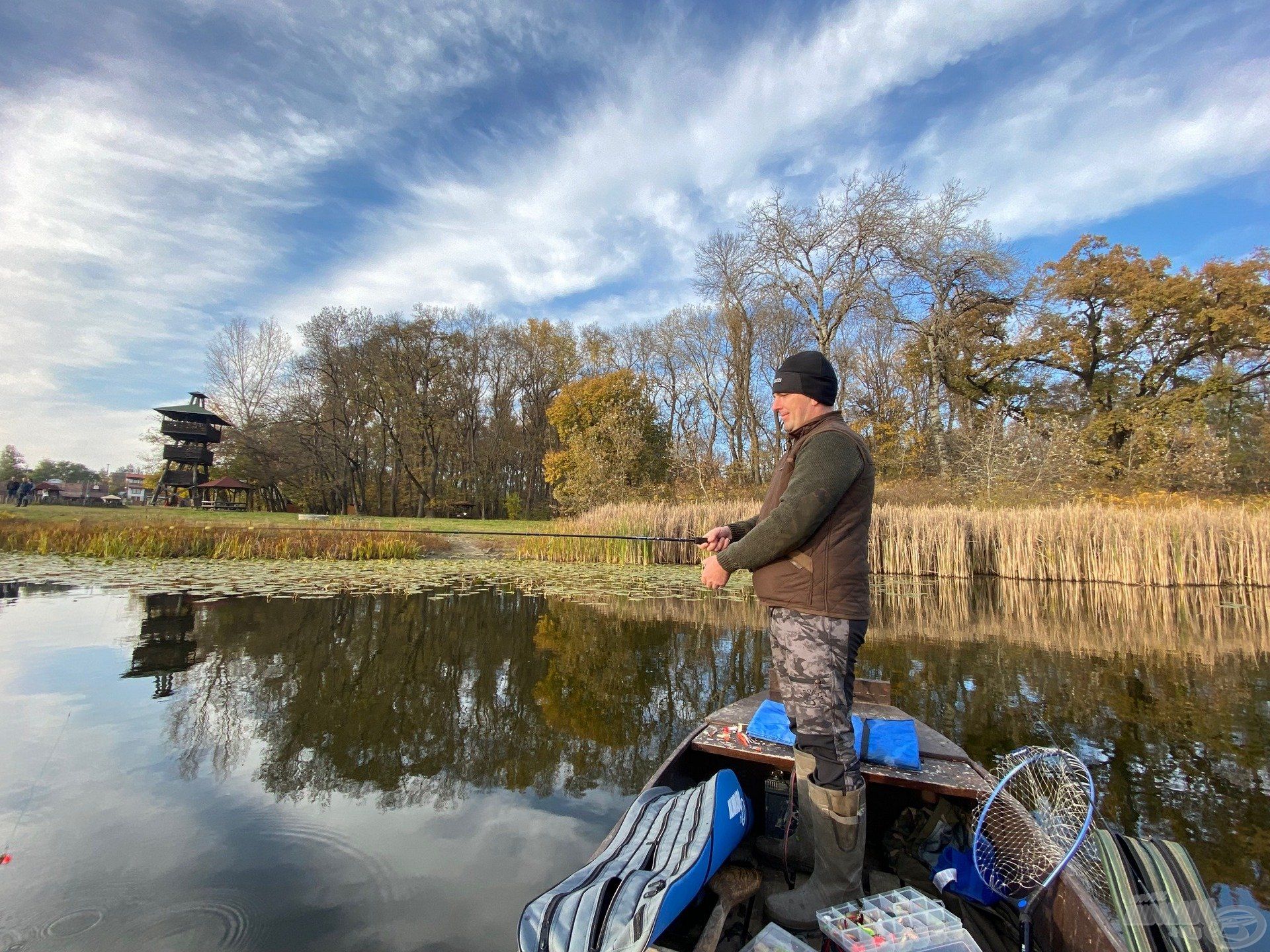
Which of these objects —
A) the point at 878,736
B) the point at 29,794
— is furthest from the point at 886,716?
the point at 29,794

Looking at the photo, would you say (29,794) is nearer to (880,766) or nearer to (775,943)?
(775,943)

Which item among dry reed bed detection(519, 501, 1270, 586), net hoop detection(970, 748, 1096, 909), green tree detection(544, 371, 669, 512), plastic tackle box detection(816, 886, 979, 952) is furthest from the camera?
green tree detection(544, 371, 669, 512)

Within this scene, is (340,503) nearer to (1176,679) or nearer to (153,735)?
(153,735)

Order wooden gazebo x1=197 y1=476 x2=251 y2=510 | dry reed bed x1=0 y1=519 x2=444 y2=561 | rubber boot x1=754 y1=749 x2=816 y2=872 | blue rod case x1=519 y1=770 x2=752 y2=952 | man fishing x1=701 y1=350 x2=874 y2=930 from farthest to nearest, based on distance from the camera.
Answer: wooden gazebo x1=197 y1=476 x2=251 y2=510 < dry reed bed x1=0 y1=519 x2=444 y2=561 < rubber boot x1=754 y1=749 x2=816 y2=872 < man fishing x1=701 y1=350 x2=874 y2=930 < blue rod case x1=519 y1=770 x2=752 y2=952

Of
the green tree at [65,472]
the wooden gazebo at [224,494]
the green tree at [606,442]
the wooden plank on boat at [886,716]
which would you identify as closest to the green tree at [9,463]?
the green tree at [65,472]

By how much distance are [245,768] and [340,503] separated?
31.7 metres

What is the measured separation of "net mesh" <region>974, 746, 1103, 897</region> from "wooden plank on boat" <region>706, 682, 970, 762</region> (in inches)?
13.6

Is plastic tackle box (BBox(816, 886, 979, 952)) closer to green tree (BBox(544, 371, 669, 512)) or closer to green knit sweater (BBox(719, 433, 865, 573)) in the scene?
green knit sweater (BBox(719, 433, 865, 573))

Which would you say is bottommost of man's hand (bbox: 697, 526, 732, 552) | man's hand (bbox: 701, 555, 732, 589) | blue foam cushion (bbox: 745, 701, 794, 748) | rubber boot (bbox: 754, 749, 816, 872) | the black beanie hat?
rubber boot (bbox: 754, 749, 816, 872)

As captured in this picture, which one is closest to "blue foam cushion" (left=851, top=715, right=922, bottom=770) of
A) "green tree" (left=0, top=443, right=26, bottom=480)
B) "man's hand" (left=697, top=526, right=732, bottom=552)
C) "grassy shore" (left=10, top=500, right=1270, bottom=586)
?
"man's hand" (left=697, top=526, right=732, bottom=552)

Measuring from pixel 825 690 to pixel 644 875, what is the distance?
871 mm

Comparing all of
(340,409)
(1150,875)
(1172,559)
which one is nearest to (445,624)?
(1150,875)

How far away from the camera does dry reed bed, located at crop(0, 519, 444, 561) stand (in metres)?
12.4

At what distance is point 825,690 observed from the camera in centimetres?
219
